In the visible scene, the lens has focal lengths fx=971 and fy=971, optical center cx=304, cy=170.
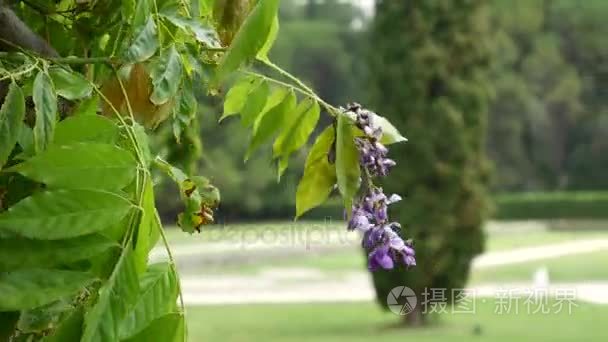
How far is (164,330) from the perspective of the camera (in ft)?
1.36

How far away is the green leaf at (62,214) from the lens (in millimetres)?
369

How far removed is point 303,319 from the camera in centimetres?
719

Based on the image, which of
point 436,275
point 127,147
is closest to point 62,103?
point 127,147

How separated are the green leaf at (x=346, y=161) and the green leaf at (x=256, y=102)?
13 cm

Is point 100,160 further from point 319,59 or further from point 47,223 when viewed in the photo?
point 319,59

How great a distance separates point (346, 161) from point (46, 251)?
15cm

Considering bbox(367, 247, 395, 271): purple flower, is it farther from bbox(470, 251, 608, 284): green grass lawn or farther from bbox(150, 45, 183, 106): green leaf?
bbox(470, 251, 608, 284): green grass lawn

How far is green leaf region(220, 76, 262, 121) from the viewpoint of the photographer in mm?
596

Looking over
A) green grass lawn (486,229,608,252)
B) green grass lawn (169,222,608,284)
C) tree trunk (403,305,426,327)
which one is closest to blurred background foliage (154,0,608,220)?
green grass lawn (486,229,608,252)

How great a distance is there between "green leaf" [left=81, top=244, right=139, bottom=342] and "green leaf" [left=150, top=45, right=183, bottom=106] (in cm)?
9

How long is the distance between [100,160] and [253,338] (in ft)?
19.9

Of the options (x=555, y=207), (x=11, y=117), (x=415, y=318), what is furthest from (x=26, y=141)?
(x=555, y=207)

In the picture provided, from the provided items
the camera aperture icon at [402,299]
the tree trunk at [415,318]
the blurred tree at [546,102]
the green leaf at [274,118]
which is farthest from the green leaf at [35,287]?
the blurred tree at [546,102]

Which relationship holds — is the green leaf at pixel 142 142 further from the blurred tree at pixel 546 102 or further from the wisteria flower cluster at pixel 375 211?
the blurred tree at pixel 546 102
